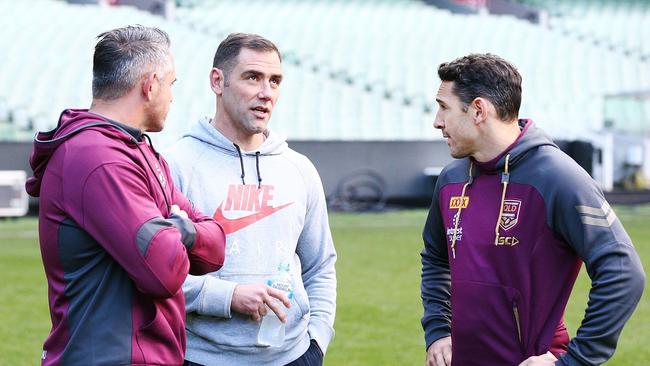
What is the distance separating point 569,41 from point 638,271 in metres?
35.6

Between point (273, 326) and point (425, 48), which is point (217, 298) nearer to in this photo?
point (273, 326)

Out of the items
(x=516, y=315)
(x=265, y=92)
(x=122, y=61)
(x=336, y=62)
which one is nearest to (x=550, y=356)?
(x=516, y=315)

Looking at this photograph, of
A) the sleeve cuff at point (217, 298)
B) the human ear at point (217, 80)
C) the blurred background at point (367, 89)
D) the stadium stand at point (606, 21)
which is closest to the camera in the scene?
the sleeve cuff at point (217, 298)

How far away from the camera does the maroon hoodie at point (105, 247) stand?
346cm

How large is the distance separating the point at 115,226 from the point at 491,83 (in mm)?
1469

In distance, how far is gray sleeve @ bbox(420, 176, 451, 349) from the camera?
4.50m

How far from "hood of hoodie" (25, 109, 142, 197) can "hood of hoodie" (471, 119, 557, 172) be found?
1294mm

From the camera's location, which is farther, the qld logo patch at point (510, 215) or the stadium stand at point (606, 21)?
the stadium stand at point (606, 21)

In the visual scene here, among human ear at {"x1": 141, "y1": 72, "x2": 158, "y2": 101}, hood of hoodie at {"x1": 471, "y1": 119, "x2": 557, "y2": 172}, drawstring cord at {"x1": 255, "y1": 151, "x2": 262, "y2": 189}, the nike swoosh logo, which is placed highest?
human ear at {"x1": 141, "y1": 72, "x2": 158, "y2": 101}

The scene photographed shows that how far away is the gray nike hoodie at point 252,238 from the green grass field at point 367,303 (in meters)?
4.48

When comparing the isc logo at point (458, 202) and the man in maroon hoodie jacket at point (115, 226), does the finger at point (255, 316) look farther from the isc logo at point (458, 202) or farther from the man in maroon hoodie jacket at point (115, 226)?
the isc logo at point (458, 202)

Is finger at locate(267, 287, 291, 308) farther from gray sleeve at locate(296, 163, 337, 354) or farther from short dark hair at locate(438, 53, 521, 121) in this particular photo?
short dark hair at locate(438, 53, 521, 121)

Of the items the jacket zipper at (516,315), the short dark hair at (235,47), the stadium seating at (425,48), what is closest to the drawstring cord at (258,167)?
the short dark hair at (235,47)

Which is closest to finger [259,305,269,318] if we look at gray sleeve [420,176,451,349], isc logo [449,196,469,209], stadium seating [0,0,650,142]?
gray sleeve [420,176,451,349]
